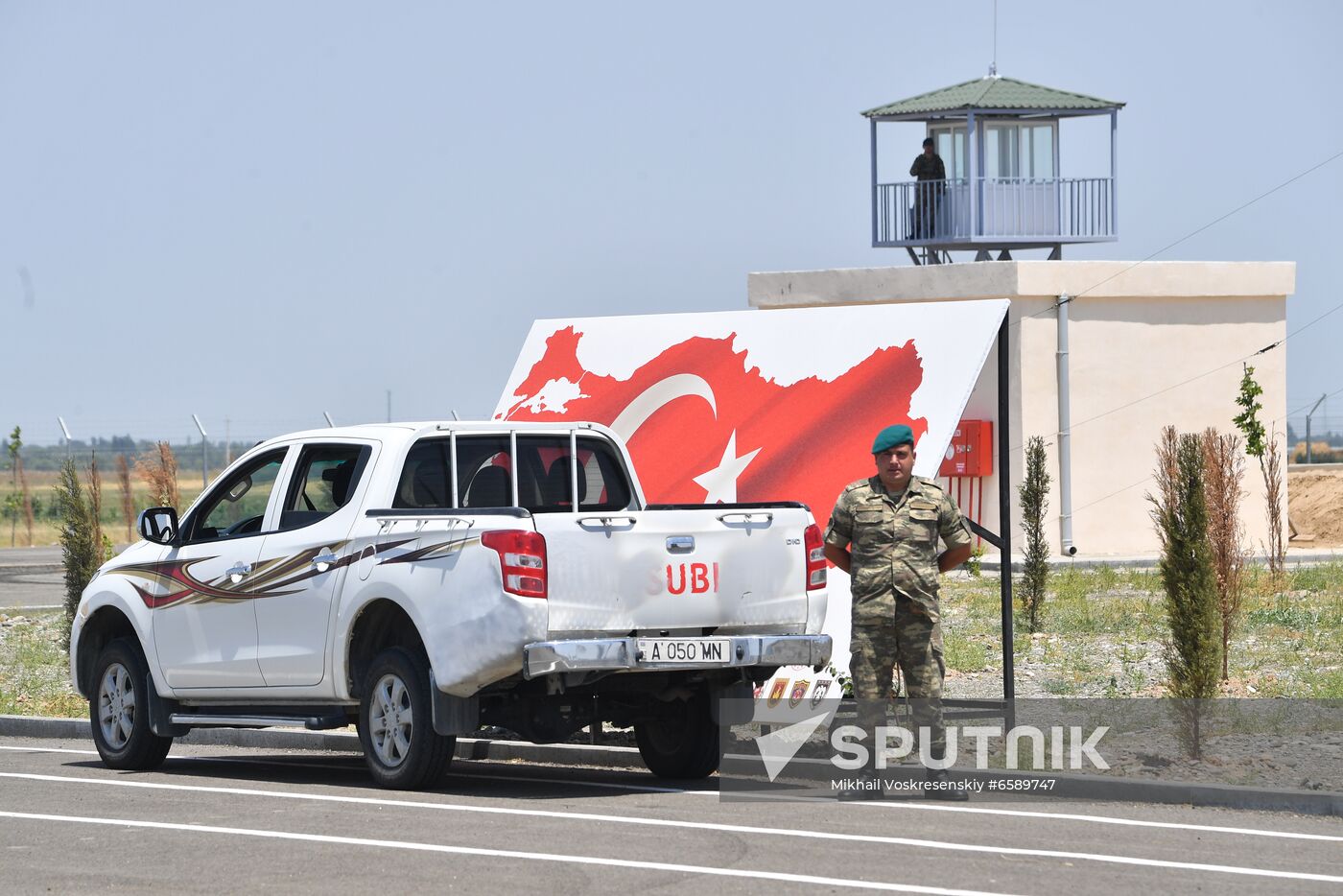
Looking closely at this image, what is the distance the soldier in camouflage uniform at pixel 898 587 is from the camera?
10.6 meters

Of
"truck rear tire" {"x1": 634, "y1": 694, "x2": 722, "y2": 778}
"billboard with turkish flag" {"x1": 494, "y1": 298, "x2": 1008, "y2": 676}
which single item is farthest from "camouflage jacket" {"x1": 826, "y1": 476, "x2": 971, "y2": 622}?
"billboard with turkish flag" {"x1": 494, "y1": 298, "x2": 1008, "y2": 676}

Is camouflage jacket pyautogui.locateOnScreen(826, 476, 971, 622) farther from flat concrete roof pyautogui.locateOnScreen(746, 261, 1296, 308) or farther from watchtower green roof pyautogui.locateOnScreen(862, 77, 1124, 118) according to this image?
watchtower green roof pyautogui.locateOnScreen(862, 77, 1124, 118)

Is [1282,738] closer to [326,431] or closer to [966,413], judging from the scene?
[326,431]

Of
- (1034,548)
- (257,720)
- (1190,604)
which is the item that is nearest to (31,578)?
(1034,548)

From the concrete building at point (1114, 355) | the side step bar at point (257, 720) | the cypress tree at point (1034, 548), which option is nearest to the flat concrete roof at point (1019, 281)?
the concrete building at point (1114, 355)

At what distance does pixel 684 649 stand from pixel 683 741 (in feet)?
4.34

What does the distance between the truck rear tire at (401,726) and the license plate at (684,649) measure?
1.27 metres

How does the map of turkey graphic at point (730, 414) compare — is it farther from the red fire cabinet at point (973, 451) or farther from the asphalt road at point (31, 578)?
the red fire cabinet at point (973, 451)

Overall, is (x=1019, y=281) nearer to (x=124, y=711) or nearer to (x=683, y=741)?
(x=683, y=741)

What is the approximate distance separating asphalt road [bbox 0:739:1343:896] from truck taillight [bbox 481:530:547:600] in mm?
1203

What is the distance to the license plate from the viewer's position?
10617 mm

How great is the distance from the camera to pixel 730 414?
598 inches

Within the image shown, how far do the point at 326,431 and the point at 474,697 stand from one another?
2315mm
